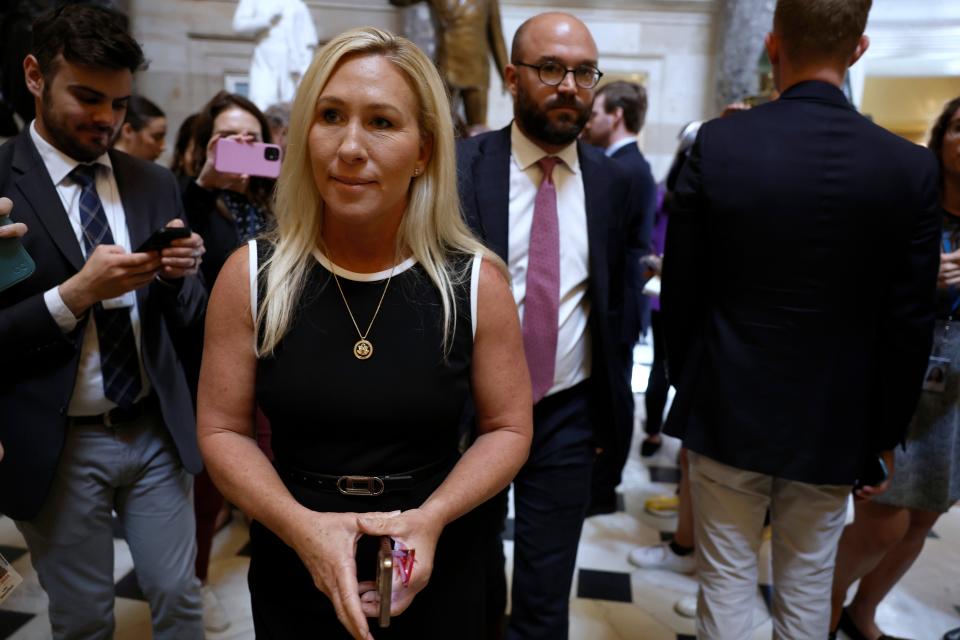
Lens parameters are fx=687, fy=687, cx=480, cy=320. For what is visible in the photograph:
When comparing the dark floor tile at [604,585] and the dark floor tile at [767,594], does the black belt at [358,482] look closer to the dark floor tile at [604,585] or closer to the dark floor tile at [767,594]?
the dark floor tile at [604,585]

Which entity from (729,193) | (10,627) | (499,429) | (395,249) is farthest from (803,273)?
(10,627)

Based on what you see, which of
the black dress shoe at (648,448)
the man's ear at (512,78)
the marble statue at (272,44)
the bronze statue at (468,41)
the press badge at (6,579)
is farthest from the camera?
the marble statue at (272,44)

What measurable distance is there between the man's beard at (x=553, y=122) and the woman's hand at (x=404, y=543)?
125 cm

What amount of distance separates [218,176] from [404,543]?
1.80m

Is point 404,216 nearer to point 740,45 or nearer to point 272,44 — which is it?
point 272,44

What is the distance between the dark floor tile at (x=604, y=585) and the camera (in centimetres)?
290

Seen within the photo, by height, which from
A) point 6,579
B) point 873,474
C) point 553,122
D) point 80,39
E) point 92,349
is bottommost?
point 6,579

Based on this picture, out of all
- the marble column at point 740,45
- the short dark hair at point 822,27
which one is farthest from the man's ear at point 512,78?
the marble column at point 740,45

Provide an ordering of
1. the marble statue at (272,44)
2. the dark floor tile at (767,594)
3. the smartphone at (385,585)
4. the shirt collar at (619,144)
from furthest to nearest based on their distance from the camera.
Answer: the marble statue at (272,44) → the shirt collar at (619,144) → the dark floor tile at (767,594) → the smartphone at (385,585)

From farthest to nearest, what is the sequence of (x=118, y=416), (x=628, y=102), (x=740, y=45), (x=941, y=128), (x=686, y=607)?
(x=740, y=45), (x=628, y=102), (x=686, y=607), (x=941, y=128), (x=118, y=416)

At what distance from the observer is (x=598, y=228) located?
6.68 feet

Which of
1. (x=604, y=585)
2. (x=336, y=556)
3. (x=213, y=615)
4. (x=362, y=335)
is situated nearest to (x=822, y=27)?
(x=362, y=335)

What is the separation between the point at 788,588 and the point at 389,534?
1374mm

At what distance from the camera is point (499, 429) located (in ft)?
4.46
